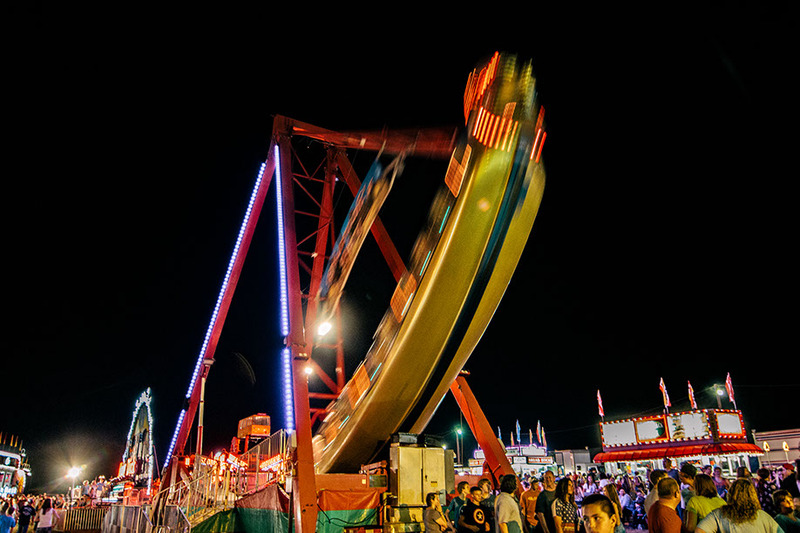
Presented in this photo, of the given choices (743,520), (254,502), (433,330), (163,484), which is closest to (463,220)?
(433,330)

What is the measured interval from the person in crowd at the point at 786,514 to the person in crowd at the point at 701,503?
54cm

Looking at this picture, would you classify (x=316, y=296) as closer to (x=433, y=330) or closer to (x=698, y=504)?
(x=433, y=330)

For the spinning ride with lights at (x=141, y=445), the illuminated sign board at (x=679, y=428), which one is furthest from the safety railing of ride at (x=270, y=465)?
the illuminated sign board at (x=679, y=428)

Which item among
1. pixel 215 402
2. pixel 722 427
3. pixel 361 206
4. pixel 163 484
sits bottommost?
pixel 163 484

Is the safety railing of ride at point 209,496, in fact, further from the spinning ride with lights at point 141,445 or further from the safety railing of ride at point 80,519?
the spinning ride with lights at point 141,445

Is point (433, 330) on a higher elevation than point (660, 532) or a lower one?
higher

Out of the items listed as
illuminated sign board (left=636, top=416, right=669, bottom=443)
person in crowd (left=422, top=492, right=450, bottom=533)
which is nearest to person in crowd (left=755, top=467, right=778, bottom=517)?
person in crowd (left=422, top=492, right=450, bottom=533)

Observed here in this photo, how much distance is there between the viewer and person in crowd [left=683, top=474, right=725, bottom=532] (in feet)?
17.9

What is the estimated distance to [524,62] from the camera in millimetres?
9641

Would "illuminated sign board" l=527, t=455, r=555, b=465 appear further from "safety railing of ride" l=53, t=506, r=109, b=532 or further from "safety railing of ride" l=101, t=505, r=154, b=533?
"safety railing of ride" l=101, t=505, r=154, b=533

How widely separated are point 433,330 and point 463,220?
6.91 ft

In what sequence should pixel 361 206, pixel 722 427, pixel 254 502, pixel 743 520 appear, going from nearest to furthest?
pixel 743 520 < pixel 254 502 < pixel 361 206 < pixel 722 427

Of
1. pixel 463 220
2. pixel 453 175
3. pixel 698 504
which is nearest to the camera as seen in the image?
pixel 698 504

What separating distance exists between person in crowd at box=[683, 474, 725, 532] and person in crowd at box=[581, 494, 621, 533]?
272cm
